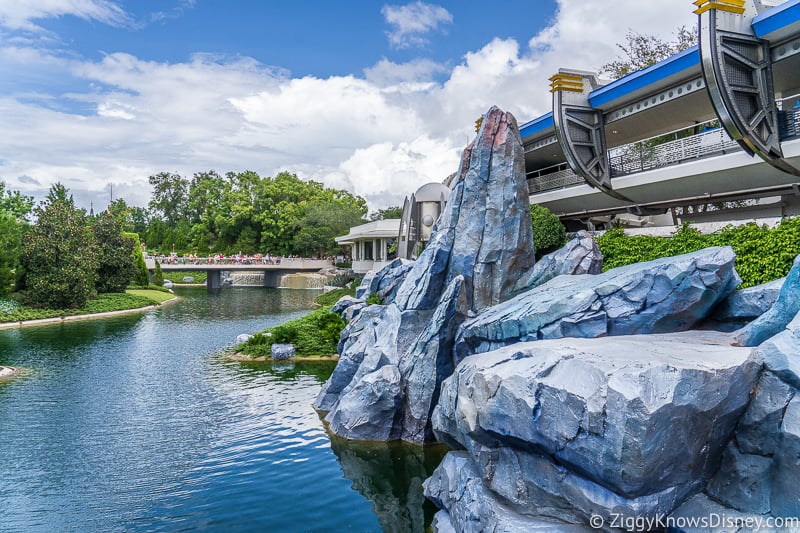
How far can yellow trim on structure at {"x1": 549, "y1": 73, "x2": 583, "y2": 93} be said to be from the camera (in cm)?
2209

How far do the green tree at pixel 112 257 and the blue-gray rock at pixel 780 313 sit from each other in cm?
4177

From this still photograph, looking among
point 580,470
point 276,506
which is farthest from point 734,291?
point 276,506

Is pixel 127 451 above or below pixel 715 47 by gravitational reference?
below

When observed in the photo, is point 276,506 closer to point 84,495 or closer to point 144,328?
point 84,495

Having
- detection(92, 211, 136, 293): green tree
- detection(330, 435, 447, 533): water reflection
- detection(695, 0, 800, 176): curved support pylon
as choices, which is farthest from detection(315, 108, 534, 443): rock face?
detection(92, 211, 136, 293): green tree

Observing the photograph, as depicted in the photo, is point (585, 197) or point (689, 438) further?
point (585, 197)

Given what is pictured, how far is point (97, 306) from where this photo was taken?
35.3 meters

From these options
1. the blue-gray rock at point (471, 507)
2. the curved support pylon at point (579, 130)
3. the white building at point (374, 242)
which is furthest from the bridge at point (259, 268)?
the blue-gray rock at point (471, 507)

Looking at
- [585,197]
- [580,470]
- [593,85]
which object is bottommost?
[580,470]

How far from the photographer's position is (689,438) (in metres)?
6.31

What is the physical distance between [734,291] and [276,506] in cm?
927

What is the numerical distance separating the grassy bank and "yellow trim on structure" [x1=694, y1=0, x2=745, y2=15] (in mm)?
35202

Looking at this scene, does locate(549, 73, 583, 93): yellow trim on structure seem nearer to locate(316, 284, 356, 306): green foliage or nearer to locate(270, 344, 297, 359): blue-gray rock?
locate(270, 344, 297, 359): blue-gray rock

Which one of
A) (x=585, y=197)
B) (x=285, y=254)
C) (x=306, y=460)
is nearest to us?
(x=306, y=460)
